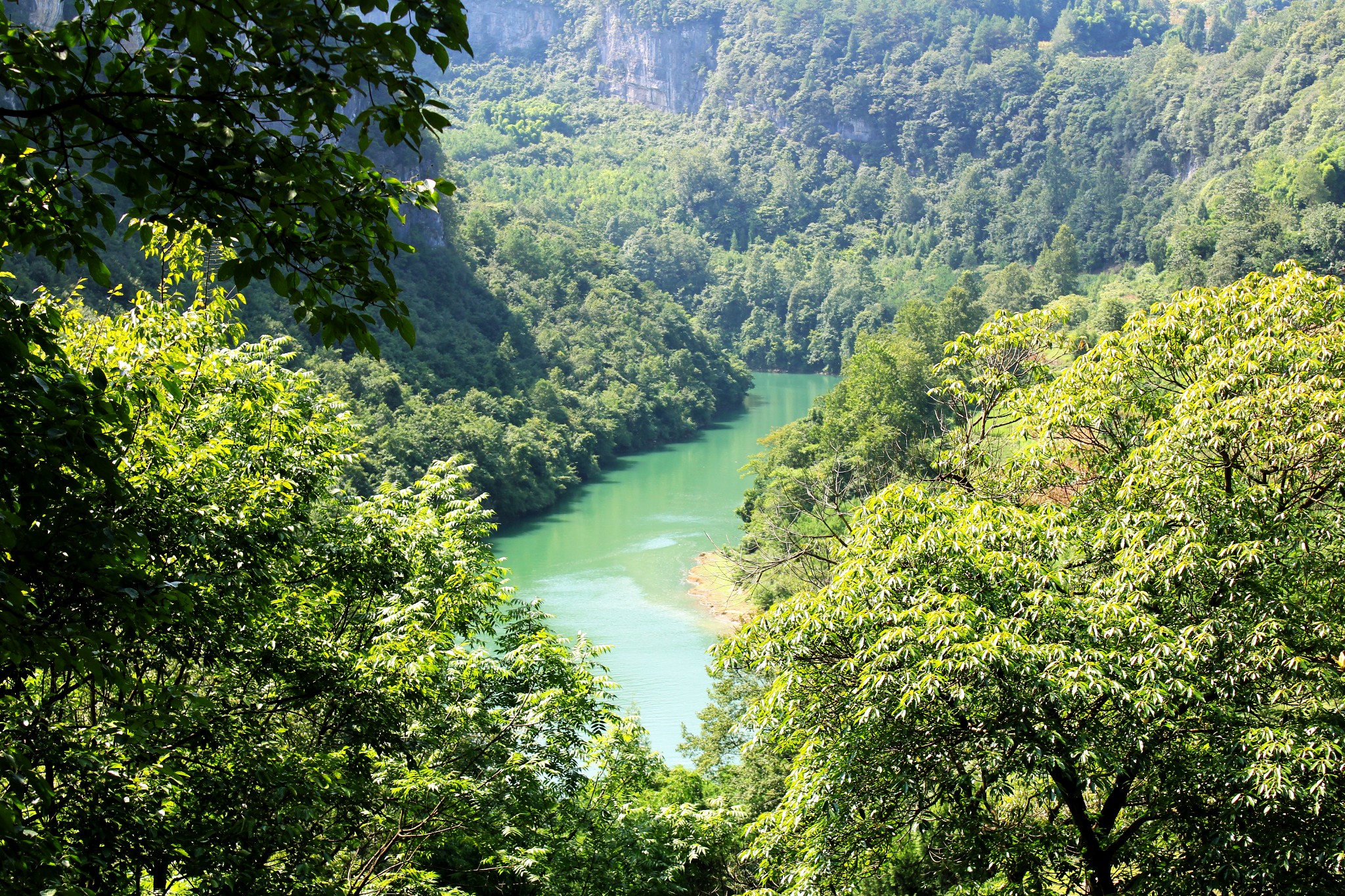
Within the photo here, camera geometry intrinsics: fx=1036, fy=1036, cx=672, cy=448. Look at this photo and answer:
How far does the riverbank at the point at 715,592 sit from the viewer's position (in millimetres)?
28873

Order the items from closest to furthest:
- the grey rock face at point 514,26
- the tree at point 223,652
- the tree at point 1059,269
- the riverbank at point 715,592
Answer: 1. the tree at point 223,652
2. the riverbank at point 715,592
3. the tree at point 1059,269
4. the grey rock face at point 514,26

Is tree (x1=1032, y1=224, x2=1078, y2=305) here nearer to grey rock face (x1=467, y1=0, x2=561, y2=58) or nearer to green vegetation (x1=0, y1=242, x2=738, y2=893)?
green vegetation (x1=0, y1=242, x2=738, y2=893)

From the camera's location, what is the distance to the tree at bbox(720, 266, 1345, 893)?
19.3 feet

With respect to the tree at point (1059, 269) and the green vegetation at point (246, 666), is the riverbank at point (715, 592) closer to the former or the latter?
the green vegetation at point (246, 666)

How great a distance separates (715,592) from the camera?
3142cm

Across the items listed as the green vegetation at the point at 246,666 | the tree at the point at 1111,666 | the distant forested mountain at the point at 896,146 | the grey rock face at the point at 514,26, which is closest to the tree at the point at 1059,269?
the distant forested mountain at the point at 896,146

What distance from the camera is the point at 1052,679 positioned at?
5793mm

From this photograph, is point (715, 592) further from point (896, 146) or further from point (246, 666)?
point (896, 146)

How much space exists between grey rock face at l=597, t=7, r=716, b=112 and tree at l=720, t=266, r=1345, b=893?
15286 cm

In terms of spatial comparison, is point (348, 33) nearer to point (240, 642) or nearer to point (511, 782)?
point (240, 642)

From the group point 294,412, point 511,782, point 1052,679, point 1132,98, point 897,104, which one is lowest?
point 511,782

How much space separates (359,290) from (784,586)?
2183 cm

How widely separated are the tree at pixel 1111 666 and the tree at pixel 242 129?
400 cm

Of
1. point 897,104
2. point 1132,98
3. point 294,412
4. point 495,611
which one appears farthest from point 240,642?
point 897,104
